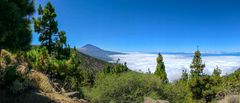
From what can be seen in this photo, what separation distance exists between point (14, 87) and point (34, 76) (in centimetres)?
412

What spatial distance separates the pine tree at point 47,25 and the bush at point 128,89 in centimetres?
1026

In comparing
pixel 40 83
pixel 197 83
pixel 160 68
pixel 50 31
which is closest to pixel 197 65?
pixel 197 83

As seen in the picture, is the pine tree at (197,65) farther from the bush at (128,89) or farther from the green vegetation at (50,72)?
the bush at (128,89)

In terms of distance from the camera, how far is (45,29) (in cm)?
3716

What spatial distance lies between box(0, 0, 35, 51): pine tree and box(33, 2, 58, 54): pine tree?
77.2 ft

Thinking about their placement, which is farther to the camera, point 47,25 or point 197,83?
point 197,83

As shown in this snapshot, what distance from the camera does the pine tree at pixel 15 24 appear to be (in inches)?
441

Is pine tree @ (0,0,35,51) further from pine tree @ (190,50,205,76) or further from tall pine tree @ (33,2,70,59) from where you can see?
pine tree @ (190,50,205,76)

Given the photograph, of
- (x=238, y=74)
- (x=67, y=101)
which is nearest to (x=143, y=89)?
(x=67, y=101)

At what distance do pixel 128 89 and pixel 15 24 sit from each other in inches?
740

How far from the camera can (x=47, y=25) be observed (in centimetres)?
3703

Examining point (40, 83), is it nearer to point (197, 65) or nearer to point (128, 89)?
point (128, 89)

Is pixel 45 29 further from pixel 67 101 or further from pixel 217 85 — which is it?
pixel 217 85

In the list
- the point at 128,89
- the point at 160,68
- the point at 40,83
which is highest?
the point at 40,83
